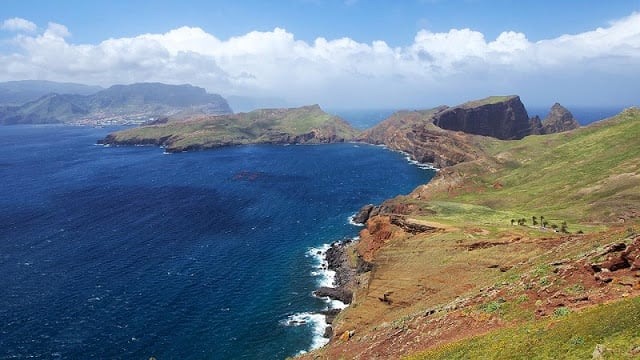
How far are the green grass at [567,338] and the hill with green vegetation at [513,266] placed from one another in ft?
0.29

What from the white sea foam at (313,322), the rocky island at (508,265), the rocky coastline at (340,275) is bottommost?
the white sea foam at (313,322)

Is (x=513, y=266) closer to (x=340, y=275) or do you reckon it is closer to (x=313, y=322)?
(x=313, y=322)

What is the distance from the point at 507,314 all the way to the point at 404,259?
149ft

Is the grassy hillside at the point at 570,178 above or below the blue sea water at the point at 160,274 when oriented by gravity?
above

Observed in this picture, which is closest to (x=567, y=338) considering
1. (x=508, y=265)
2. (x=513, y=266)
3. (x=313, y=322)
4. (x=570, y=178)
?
(x=513, y=266)

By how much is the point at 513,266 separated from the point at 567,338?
117 ft

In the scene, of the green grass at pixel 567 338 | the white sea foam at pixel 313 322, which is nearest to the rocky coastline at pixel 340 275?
the white sea foam at pixel 313 322

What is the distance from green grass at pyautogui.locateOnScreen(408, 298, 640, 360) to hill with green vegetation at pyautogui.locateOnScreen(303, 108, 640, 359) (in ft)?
0.29

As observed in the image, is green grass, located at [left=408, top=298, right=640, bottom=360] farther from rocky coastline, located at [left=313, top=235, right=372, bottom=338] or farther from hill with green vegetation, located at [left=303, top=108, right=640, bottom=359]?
rocky coastline, located at [left=313, top=235, right=372, bottom=338]

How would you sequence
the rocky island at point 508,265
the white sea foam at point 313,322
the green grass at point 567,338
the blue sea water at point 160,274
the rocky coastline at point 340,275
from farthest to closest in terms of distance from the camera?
1. the rocky coastline at point 340,275
2. the white sea foam at point 313,322
3. the blue sea water at point 160,274
4. the rocky island at point 508,265
5. the green grass at point 567,338

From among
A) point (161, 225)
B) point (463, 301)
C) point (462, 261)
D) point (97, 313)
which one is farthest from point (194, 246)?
point (463, 301)

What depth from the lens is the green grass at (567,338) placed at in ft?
84.9

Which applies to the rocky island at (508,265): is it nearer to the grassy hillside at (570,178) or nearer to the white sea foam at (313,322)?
the grassy hillside at (570,178)

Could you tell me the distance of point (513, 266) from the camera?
204ft
